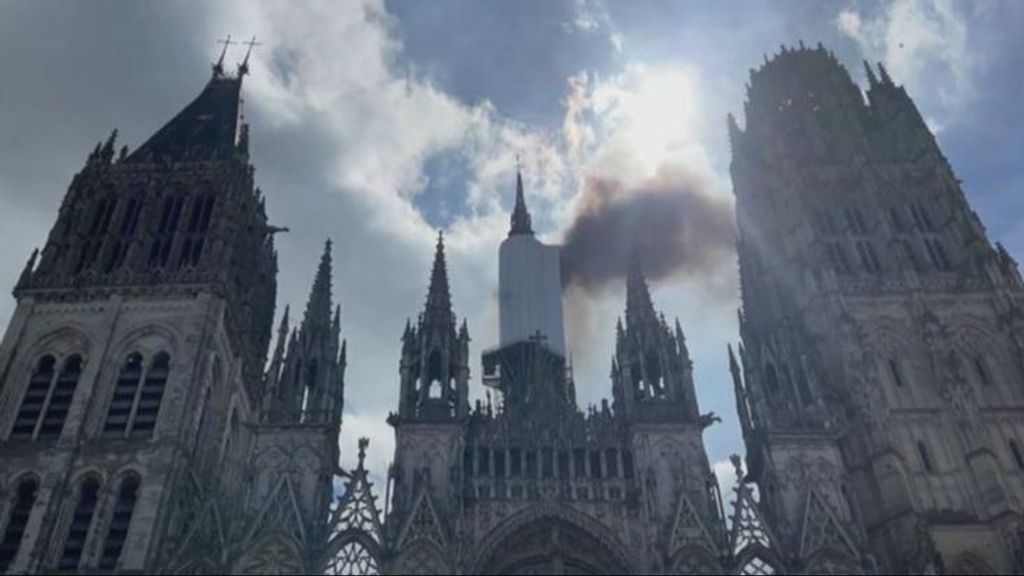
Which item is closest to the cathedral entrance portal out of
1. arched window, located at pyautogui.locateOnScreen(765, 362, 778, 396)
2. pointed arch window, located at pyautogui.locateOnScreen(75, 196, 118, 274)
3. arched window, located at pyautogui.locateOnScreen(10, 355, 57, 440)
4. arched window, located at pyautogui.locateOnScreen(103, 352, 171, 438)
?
arched window, located at pyautogui.locateOnScreen(765, 362, 778, 396)

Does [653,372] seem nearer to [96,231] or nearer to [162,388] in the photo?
[162,388]

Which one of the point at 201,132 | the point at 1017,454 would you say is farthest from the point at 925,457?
the point at 201,132

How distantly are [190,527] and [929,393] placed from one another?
28661mm

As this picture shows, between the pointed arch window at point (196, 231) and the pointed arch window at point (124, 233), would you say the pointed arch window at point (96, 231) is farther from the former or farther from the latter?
the pointed arch window at point (196, 231)

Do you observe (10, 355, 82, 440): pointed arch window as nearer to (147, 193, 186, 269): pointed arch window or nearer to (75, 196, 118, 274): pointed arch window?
(75, 196, 118, 274): pointed arch window

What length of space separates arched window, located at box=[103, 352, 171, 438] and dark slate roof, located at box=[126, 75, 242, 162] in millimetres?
12816

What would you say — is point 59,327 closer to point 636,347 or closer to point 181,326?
point 181,326

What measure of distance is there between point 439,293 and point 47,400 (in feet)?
51.5

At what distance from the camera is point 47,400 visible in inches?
1414

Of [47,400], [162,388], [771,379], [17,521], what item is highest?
[771,379]

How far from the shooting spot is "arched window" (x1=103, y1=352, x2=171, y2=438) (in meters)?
35.2

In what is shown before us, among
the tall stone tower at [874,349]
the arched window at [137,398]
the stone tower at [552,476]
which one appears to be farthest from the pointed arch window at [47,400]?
the tall stone tower at [874,349]

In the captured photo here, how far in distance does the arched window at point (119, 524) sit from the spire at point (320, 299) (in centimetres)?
948

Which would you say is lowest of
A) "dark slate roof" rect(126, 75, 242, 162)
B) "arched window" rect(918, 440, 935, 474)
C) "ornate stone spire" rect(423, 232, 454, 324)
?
"arched window" rect(918, 440, 935, 474)
